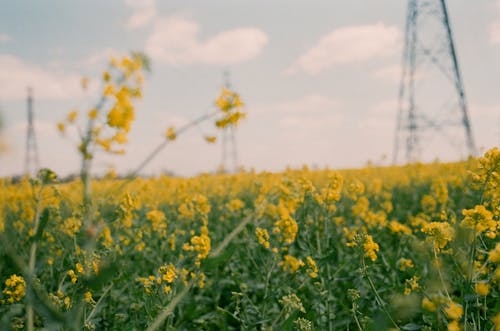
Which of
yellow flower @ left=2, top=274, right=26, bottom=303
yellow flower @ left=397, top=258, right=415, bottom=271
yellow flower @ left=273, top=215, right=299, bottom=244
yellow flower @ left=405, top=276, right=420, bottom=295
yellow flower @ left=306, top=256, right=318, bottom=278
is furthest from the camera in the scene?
yellow flower @ left=397, top=258, right=415, bottom=271

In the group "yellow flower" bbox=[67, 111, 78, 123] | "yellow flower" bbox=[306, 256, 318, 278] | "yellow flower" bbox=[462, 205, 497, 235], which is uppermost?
"yellow flower" bbox=[67, 111, 78, 123]

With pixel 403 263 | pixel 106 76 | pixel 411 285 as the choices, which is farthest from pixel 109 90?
pixel 403 263

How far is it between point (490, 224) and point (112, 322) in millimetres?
2139

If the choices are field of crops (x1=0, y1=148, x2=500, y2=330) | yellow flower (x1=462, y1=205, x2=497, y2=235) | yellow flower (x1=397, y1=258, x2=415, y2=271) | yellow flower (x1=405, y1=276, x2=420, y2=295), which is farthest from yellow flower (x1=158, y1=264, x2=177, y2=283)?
yellow flower (x1=397, y1=258, x2=415, y2=271)

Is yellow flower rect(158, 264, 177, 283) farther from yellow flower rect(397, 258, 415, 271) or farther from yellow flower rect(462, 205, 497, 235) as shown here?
yellow flower rect(397, 258, 415, 271)

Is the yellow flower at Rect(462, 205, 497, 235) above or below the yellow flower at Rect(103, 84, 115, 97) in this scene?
below

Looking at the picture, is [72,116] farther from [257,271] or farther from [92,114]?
[257,271]

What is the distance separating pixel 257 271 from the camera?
10.3 ft

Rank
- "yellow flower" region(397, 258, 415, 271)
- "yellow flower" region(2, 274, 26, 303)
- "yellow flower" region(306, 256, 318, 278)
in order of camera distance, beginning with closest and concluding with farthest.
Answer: "yellow flower" region(2, 274, 26, 303) < "yellow flower" region(306, 256, 318, 278) < "yellow flower" region(397, 258, 415, 271)

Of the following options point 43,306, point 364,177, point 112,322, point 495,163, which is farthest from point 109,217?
point 364,177

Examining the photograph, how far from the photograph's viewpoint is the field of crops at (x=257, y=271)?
1.45 m

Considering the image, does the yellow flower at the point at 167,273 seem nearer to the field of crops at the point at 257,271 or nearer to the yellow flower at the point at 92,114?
the field of crops at the point at 257,271

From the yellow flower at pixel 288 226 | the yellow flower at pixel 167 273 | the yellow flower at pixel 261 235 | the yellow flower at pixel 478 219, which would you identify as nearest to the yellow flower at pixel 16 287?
the yellow flower at pixel 167 273

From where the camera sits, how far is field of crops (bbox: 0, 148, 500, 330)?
145 cm
